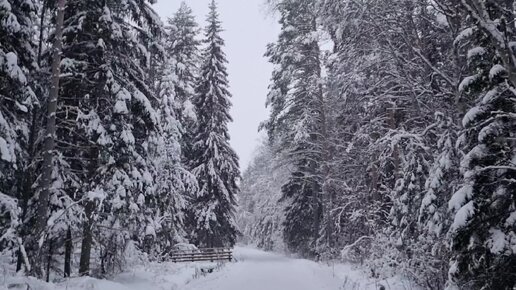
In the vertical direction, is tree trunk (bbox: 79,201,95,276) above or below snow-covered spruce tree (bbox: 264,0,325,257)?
below

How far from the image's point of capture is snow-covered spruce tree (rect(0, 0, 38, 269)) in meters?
8.55

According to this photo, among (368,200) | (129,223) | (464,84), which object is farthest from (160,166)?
(464,84)

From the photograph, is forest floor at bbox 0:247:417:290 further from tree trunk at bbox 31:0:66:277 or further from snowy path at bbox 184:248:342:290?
tree trunk at bbox 31:0:66:277

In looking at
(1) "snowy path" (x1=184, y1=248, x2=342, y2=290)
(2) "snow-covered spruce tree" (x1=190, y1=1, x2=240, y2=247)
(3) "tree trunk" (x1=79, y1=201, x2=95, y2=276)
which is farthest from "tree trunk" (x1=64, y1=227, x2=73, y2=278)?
(2) "snow-covered spruce tree" (x1=190, y1=1, x2=240, y2=247)

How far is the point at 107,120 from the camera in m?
11.2

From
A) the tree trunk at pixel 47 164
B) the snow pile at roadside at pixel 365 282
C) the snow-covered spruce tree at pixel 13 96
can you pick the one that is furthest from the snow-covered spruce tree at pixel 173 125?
the snow pile at roadside at pixel 365 282

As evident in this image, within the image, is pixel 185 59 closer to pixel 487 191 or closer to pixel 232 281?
pixel 232 281

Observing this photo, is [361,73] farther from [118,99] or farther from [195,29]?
[195,29]

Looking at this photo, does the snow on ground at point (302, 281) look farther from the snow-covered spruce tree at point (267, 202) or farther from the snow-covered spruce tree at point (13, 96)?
the snow-covered spruce tree at point (267, 202)

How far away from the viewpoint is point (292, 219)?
2597 centimetres

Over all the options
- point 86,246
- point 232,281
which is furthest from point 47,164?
point 232,281

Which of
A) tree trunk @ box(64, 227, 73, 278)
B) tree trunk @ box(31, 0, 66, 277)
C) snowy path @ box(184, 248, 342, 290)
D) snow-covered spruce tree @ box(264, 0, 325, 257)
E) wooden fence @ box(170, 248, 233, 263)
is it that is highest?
snow-covered spruce tree @ box(264, 0, 325, 257)

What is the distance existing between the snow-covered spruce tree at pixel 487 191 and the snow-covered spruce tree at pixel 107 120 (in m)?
8.09

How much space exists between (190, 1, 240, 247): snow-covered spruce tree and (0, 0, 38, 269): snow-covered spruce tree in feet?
44.9
